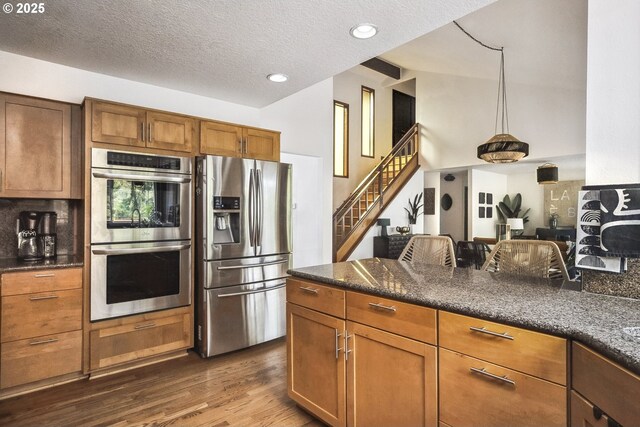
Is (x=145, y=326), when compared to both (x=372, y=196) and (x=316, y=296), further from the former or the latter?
(x=372, y=196)

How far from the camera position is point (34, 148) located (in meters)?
2.66

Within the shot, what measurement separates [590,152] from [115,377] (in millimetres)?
3549

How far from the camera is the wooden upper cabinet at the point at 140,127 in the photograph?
2.74m

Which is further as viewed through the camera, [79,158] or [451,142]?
[451,142]

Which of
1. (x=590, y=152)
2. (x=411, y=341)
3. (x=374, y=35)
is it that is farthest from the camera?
(x=374, y=35)

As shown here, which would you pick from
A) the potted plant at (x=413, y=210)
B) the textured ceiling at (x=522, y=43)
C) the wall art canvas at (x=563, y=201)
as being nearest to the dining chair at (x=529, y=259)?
the textured ceiling at (x=522, y=43)

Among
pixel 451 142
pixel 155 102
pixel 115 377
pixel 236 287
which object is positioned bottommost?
pixel 115 377

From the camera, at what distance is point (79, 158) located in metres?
2.85

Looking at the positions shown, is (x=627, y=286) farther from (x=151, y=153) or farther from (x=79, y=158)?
(x=79, y=158)

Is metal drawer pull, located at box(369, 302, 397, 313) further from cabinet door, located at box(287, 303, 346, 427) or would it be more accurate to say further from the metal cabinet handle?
the metal cabinet handle

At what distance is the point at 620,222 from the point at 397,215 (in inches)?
237

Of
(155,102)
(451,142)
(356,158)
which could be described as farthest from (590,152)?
(356,158)

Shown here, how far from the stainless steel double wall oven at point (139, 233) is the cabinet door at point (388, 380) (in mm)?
1900

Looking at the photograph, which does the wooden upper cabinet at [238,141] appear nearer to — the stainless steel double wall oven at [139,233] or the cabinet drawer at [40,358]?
the stainless steel double wall oven at [139,233]
